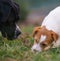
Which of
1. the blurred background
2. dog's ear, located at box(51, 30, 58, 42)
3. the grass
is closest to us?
the grass

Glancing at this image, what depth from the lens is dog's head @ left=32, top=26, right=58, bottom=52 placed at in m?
6.61

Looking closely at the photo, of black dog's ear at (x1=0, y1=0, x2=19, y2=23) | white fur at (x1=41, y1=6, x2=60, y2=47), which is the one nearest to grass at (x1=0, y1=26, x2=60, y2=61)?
white fur at (x1=41, y1=6, x2=60, y2=47)

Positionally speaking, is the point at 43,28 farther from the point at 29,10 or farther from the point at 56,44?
the point at 29,10

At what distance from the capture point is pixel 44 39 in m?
6.61

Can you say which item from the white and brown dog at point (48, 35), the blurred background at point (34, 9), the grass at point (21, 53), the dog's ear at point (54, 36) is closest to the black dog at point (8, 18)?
the grass at point (21, 53)

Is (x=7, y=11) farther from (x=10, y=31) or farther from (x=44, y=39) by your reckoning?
(x=44, y=39)

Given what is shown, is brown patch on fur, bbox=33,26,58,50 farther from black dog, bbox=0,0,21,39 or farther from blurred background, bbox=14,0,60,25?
blurred background, bbox=14,0,60,25

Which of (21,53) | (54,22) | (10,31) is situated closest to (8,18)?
(10,31)

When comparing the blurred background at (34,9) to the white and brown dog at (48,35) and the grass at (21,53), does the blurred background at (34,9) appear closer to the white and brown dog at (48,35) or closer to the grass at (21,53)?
the grass at (21,53)

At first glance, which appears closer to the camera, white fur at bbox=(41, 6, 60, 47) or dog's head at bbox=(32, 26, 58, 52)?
A: dog's head at bbox=(32, 26, 58, 52)

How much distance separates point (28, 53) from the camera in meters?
6.53

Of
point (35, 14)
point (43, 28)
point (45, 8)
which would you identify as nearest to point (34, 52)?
point (43, 28)

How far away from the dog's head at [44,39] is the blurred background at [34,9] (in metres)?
5.80

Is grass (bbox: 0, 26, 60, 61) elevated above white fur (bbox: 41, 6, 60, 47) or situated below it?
below
